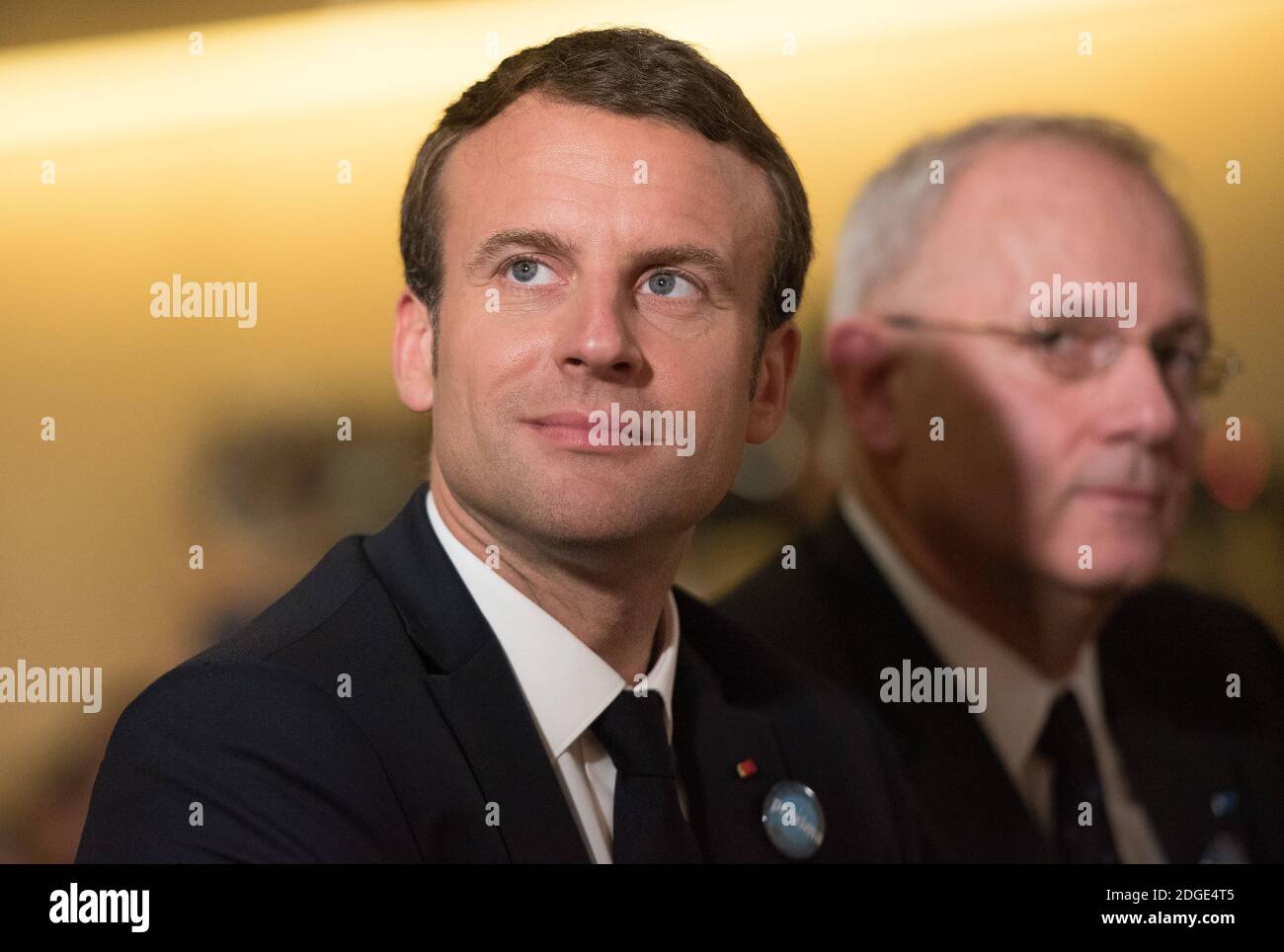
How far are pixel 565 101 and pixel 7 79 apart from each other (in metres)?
1.11

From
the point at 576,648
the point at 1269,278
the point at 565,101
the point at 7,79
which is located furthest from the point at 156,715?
the point at 1269,278

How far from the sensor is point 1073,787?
2.36m

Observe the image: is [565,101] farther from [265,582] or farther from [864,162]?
[265,582]

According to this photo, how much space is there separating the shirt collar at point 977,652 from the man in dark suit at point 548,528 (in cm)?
49

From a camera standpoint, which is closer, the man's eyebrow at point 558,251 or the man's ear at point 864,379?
the man's eyebrow at point 558,251

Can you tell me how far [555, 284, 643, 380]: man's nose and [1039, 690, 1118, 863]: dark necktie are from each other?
1.13 metres

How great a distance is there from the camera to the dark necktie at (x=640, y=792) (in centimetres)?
177

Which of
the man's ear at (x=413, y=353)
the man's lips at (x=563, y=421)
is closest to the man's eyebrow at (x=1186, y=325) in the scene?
the man's lips at (x=563, y=421)

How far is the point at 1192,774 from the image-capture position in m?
2.40

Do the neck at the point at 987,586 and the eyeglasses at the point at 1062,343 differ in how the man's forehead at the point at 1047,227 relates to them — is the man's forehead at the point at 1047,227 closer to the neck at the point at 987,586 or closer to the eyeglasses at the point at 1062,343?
the eyeglasses at the point at 1062,343

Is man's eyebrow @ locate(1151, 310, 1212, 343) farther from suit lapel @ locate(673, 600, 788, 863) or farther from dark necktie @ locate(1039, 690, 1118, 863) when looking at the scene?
suit lapel @ locate(673, 600, 788, 863)

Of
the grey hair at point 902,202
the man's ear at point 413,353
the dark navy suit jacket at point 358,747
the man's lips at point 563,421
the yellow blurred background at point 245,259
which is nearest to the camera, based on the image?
the dark navy suit jacket at point 358,747

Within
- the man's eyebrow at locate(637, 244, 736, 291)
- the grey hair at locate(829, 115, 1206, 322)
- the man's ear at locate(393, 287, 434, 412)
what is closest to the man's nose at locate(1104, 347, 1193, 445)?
the grey hair at locate(829, 115, 1206, 322)

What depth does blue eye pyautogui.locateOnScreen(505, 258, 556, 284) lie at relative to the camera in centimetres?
178
